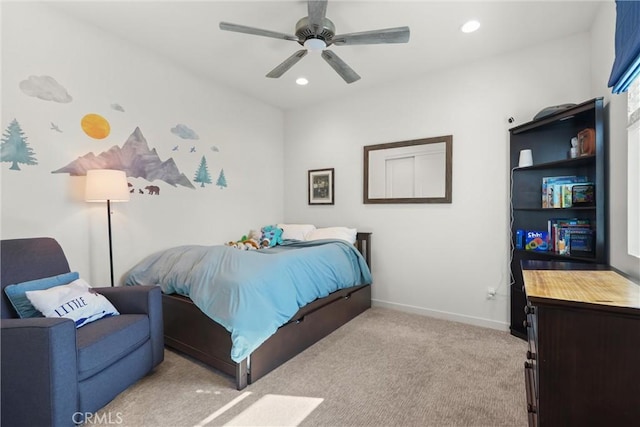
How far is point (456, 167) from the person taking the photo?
127 inches

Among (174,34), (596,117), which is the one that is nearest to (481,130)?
(596,117)

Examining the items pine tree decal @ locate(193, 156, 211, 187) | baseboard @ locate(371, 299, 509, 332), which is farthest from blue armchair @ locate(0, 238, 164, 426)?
baseboard @ locate(371, 299, 509, 332)

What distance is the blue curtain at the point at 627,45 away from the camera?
51.1 inches

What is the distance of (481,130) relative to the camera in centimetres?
307

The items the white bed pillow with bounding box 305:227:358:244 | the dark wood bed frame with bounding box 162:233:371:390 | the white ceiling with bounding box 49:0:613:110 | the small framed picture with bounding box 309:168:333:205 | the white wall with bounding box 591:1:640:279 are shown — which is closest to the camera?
the white wall with bounding box 591:1:640:279

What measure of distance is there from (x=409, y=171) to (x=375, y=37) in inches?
68.3

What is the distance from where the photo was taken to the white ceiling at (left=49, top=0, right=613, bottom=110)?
2271 mm

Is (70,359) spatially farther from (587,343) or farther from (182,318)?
(587,343)

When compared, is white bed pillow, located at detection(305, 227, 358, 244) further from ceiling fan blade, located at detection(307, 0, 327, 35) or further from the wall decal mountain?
ceiling fan blade, located at detection(307, 0, 327, 35)

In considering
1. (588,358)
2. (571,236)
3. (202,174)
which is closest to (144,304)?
(202,174)

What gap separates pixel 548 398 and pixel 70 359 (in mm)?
2123

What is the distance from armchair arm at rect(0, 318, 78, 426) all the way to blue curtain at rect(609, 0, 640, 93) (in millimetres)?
2925

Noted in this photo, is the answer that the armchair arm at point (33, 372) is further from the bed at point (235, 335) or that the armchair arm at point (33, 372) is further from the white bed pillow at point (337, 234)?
the white bed pillow at point (337, 234)

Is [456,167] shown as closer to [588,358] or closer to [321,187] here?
[321,187]
